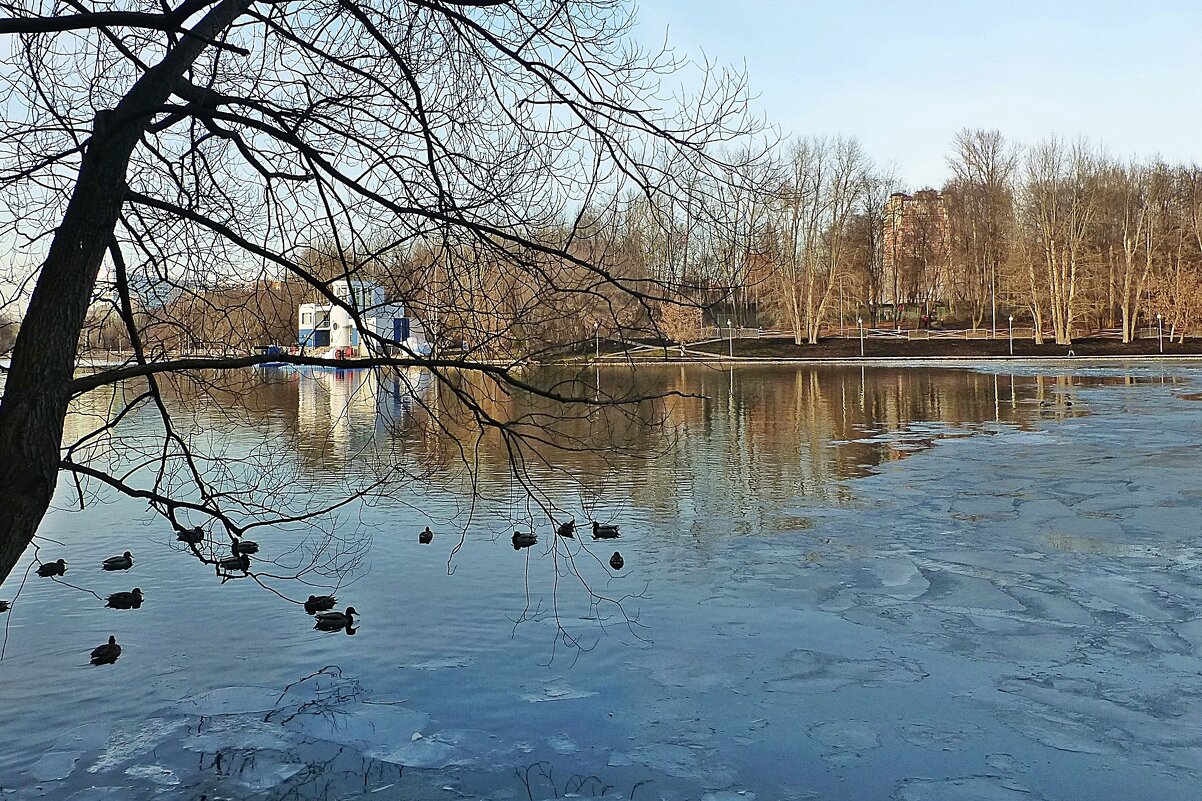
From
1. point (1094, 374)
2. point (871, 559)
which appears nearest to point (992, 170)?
point (1094, 374)

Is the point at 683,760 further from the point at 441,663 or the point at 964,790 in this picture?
the point at 441,663

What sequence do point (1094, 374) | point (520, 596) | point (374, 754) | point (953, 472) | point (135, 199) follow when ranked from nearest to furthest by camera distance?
point (135, 199)
point (374, 754)
point (520, 596)
point (953, 472)
point (1094, 374)

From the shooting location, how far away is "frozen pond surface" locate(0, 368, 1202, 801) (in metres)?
5.38

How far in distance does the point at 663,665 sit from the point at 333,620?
237 cm

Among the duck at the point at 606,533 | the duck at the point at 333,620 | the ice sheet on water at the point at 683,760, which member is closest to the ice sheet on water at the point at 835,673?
the ice sheet on water at the point at 683,760

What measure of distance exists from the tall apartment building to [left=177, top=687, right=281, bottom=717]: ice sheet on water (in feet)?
273

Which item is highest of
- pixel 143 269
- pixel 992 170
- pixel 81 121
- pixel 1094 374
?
pixel 992 170

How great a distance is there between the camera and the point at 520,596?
862 centimetres

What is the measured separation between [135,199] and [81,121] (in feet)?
3.69

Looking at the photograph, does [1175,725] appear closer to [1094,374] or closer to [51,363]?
[51,363]

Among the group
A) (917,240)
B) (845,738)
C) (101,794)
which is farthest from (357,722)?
(917,240)

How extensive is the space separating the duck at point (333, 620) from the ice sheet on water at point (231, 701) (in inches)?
37.0

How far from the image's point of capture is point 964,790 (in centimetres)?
513

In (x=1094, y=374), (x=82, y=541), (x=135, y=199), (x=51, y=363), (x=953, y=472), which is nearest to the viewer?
(x=51, y=363)
